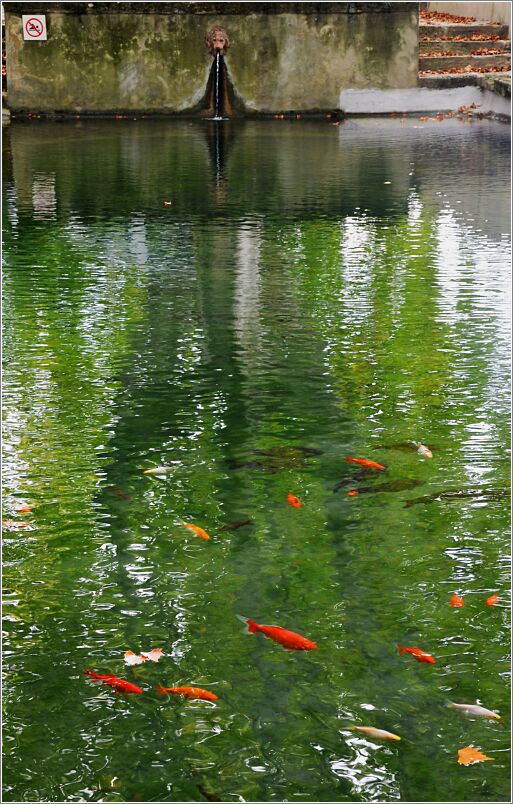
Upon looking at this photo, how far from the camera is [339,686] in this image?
359 centimetres

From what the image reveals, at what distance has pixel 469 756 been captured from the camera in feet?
10.7

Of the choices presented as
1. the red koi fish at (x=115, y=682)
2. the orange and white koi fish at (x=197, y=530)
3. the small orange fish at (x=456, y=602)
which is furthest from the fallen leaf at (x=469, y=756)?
the orange and white koi fish at (x=197, y=530)

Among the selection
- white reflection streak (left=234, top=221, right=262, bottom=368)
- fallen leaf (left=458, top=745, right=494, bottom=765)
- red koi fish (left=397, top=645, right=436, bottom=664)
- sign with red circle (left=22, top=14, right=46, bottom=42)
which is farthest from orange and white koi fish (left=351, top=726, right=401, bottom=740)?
sign with red circle (left=22, top=14, right=46, bottom=42)

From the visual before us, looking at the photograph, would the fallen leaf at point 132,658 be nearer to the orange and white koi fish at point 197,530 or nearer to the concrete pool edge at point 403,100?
the orange and white koi fish at point 197,530

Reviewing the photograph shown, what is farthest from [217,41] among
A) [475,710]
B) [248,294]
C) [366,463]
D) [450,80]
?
[475,710]

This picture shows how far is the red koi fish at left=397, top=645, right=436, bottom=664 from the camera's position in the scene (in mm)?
3729

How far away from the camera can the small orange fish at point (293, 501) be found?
191 inches

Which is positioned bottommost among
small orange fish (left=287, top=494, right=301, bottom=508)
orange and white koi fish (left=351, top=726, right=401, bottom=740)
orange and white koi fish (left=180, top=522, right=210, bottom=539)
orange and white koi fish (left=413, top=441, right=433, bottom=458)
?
Result: orange and white koi fish (left=351, top=726, right=401, bottom=740)

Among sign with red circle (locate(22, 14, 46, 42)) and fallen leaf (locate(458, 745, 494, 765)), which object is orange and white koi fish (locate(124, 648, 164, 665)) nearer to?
fallen leaf (locate(458, 745, 494, 765))

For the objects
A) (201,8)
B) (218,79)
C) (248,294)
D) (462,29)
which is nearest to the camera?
(248,294)

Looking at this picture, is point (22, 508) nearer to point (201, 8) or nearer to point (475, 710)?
point (475, 710)

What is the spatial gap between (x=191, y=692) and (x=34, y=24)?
1872 centimetres

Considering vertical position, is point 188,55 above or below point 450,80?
above

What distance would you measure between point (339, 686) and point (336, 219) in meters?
7.79
